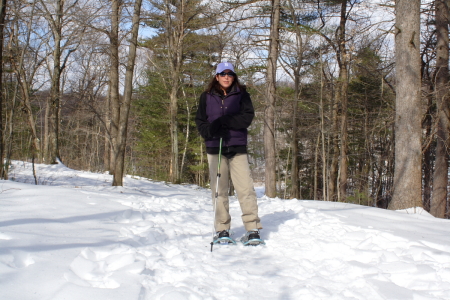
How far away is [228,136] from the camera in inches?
144

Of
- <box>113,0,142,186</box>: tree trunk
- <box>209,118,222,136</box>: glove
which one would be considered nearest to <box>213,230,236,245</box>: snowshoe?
<box>209,118,222,136</box>: glove

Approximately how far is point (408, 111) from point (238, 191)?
15.3ft

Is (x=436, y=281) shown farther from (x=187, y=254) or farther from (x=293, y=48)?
(x=293, y=48)

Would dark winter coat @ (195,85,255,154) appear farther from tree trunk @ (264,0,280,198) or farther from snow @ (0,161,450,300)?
tree trunk @ (264,0,280,198)

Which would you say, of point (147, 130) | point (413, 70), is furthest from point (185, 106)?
point (413, 70)

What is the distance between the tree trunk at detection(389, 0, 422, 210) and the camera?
20.9 ft

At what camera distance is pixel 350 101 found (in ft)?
63.4

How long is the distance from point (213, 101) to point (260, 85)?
29.0 ft

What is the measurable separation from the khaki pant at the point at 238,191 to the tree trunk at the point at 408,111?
423 cm

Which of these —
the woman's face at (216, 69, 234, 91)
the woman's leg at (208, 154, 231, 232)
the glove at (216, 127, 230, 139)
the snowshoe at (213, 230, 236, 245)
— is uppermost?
the woman's face at (216, 69, 234, 91)

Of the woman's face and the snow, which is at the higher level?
the woman's face

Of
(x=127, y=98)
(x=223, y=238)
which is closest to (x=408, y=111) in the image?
(x=223, y=238)

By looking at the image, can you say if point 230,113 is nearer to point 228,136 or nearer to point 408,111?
point 228,136

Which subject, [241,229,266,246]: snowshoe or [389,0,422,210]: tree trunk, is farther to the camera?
[389,0,422,210]: tree trunk
